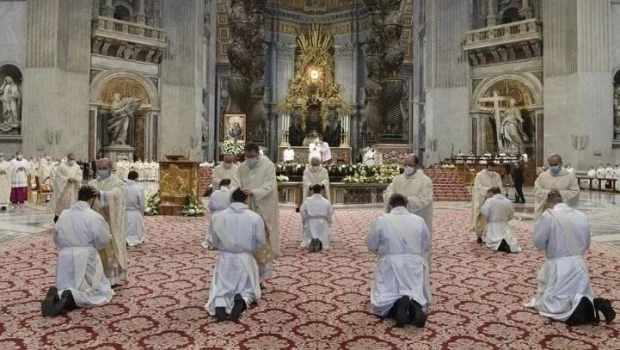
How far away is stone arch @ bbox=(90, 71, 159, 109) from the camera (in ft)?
74.3

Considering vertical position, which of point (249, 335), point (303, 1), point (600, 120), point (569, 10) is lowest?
point (249, 335)

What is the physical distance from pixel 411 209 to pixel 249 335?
99.2 inches

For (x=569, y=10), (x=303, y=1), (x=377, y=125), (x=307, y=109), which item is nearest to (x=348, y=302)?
(x=377, y=125)

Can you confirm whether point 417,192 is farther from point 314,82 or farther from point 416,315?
point 314,82

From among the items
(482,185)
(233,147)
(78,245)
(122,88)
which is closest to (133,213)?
(78,245)

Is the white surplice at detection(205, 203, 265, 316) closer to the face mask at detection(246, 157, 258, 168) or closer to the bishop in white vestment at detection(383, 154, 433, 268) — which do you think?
A: the face mask at detection(246, 157, 258, 168)

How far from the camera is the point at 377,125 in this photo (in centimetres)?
1708

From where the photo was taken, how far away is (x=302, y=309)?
477cm

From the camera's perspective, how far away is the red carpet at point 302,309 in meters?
3.93

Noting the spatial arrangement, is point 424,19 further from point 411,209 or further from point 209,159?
point 411,209

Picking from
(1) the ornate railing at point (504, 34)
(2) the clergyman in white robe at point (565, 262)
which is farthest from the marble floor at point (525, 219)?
(1) the ornate railing at point (504, 34)

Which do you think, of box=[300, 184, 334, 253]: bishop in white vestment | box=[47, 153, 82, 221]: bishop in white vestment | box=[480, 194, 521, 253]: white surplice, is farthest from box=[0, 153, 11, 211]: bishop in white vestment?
box=[480, 194, 521, 253]: white surplice

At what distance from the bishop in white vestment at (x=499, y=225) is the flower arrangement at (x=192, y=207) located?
667cm

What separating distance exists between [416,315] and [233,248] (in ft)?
5.30
